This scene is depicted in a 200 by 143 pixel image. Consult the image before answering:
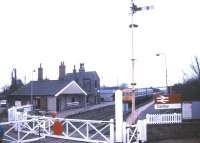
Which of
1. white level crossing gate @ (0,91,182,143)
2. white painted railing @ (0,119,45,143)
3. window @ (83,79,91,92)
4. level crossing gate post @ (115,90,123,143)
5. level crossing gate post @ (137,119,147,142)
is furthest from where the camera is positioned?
window @ (83,79,91,92)

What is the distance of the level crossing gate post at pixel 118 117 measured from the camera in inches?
760

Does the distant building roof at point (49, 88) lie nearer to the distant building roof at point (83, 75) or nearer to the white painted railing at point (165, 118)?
the distant building roof at point (83, 75)

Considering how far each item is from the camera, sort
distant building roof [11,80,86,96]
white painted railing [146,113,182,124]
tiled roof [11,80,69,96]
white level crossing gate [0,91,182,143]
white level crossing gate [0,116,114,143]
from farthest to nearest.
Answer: tiled roof [11,80,69,96]
distant building roof [11,80,86,96]
white painted railing [146,113,182,124]
white level crossing gate [0,116,114,143]
white level crossing gate [0,91,182,143]

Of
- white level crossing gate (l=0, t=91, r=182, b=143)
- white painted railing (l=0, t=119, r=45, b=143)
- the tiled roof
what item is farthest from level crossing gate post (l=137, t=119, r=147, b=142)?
the tiled roof

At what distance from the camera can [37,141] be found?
21.9m

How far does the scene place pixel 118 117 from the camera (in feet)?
64.0

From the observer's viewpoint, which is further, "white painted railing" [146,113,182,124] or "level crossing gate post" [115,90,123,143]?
"white painted railing" [146,113,182,124]

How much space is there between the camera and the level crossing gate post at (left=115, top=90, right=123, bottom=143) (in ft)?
63.3

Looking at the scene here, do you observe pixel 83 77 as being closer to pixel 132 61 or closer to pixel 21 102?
pixel 21 102

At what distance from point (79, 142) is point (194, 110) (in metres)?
8.68

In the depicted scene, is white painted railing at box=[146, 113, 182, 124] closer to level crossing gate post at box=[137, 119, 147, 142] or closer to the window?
level crossing gate post at box=[137, 119, 147, 142]

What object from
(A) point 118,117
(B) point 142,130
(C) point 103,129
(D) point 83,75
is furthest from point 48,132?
(D) point 83,75

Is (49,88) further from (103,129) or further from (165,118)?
(103,129)

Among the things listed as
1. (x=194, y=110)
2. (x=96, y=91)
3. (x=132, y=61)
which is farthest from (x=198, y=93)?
(x=96, y=91)
